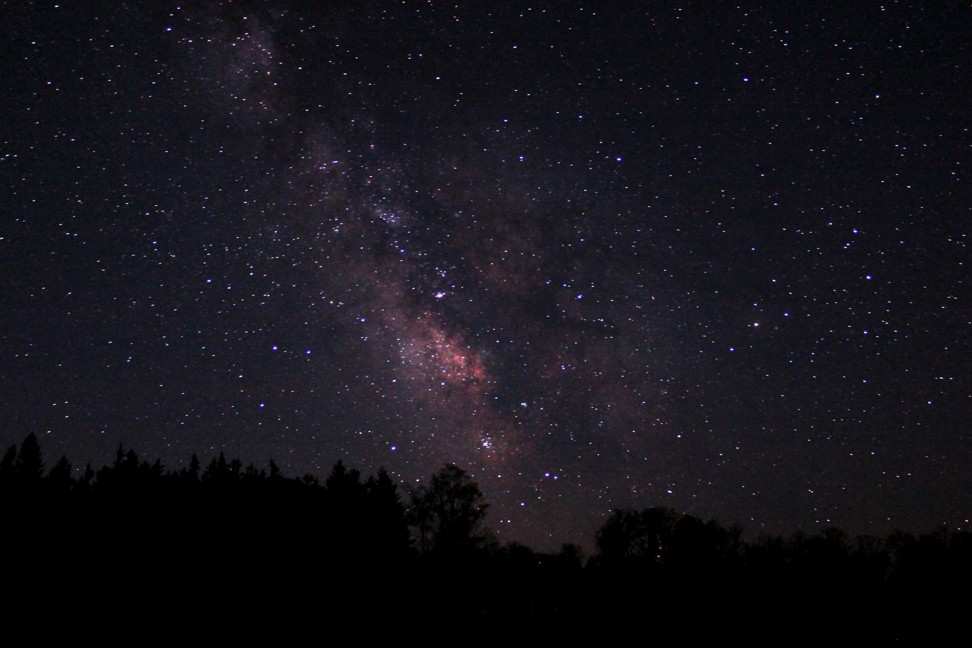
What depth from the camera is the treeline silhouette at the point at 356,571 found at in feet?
76.5

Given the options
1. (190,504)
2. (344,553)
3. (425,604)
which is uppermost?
(190,504)

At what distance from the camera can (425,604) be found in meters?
32.8

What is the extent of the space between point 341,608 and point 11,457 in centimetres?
2596

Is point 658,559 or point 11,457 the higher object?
point 11,457

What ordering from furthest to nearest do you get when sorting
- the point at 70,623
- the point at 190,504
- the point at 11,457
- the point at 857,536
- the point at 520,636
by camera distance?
the point at 857,536 < the point at 11,457 < the point at 190,504 < the point at 520,636 < the point at 70,623

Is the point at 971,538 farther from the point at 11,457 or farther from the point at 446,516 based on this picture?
the point at 11,457

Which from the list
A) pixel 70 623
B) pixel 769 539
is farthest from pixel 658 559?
pixel 70 623

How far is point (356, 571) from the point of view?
3070cm

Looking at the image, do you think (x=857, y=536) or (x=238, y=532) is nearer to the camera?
(x=238, y=532)

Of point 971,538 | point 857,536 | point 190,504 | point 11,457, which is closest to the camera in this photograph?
point 190,504

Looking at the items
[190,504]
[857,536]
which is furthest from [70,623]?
[857,536]

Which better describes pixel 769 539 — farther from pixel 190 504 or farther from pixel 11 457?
pixel 11 457

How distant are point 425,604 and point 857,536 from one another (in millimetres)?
42142

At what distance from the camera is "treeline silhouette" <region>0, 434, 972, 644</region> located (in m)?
23.3
